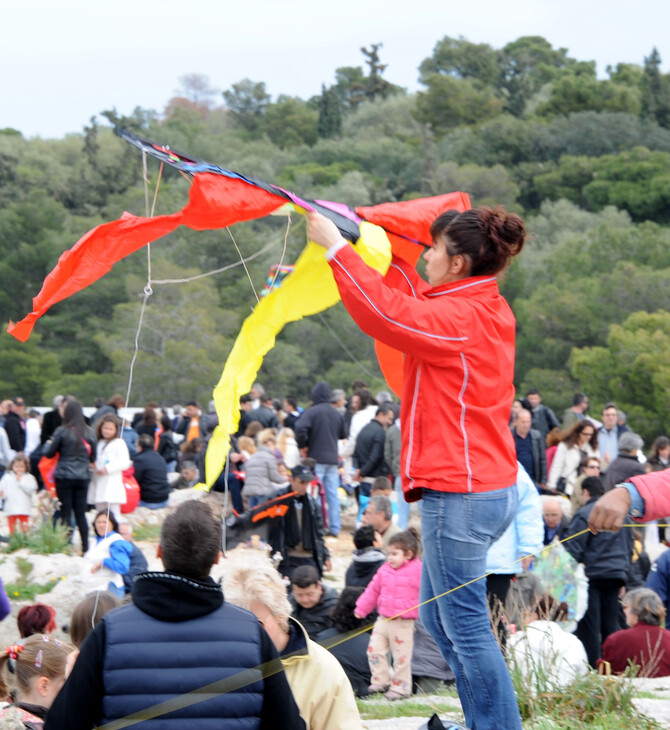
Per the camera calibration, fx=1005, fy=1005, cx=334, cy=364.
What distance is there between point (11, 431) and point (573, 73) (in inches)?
3135

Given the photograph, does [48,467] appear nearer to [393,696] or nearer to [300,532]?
[300,532]

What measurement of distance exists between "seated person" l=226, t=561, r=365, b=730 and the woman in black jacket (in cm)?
736

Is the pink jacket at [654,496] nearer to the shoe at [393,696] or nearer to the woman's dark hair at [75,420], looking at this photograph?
the shoe at [393,696]

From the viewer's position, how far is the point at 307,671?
3395mm

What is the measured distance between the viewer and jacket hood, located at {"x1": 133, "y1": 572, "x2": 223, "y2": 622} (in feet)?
8.10

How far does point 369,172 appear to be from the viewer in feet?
230

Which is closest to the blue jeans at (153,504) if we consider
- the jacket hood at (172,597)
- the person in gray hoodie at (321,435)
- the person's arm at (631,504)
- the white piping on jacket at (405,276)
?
the person in gray hoodie at (321,435)

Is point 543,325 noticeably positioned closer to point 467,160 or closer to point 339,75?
point 467,160

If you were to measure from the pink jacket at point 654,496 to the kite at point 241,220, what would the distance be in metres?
1.28

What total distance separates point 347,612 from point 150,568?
4.45 meters

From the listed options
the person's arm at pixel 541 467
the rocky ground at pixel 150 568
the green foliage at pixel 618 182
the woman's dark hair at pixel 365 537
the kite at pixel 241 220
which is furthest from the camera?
the green foliage at pixel 618 182

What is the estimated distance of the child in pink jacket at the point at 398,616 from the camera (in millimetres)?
6277

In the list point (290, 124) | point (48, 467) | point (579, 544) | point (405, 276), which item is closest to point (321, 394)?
point (48, 467)

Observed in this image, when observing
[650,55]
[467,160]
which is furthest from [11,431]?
[650,55]
